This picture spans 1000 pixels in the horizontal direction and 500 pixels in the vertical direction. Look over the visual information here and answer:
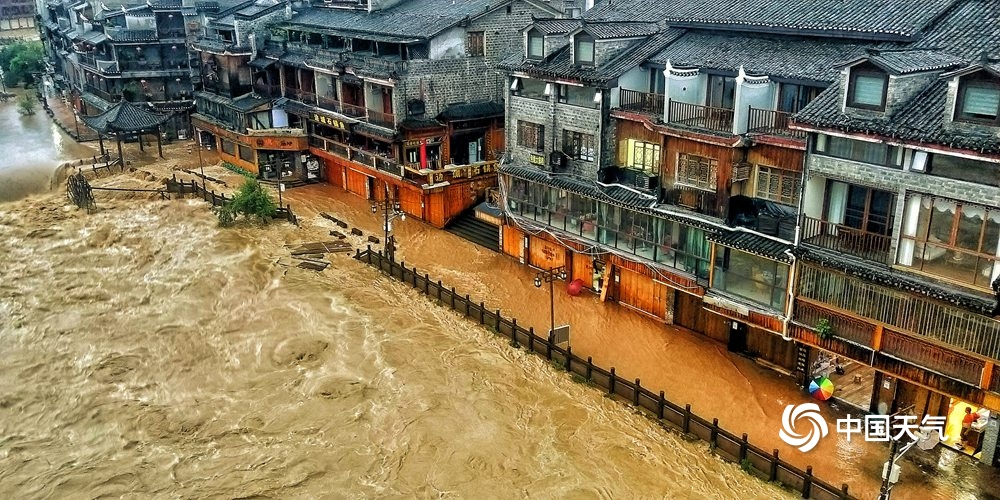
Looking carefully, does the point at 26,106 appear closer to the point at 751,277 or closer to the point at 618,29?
the point at 618,29

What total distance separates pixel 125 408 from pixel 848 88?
2849cm

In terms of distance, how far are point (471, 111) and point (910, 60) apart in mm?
29080

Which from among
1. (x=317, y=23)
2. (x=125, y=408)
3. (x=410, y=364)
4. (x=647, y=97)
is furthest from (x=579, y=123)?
(x=317, y=23)

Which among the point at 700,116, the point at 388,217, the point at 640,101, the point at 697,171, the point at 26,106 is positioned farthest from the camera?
the point at 26,106

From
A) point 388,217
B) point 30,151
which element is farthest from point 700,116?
point 30,151

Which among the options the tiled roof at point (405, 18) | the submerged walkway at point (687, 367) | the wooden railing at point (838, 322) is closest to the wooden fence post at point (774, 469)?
the submerged walkway at point (687, 367)

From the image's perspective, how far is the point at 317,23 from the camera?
57062mm

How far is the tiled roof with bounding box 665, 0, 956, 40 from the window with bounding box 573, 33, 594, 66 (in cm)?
377

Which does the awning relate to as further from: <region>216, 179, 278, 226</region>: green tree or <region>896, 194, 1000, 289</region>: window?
<region>896, 194, 1000, 289</region>: window

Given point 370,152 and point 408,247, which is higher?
point 370,152

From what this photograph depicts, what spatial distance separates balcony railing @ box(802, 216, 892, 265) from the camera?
964 inches

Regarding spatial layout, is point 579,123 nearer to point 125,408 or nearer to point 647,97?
point 647,97

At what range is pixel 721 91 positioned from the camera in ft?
103

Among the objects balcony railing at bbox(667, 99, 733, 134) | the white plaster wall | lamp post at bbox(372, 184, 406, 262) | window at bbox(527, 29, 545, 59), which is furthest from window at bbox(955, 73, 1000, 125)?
the white plaster wall
